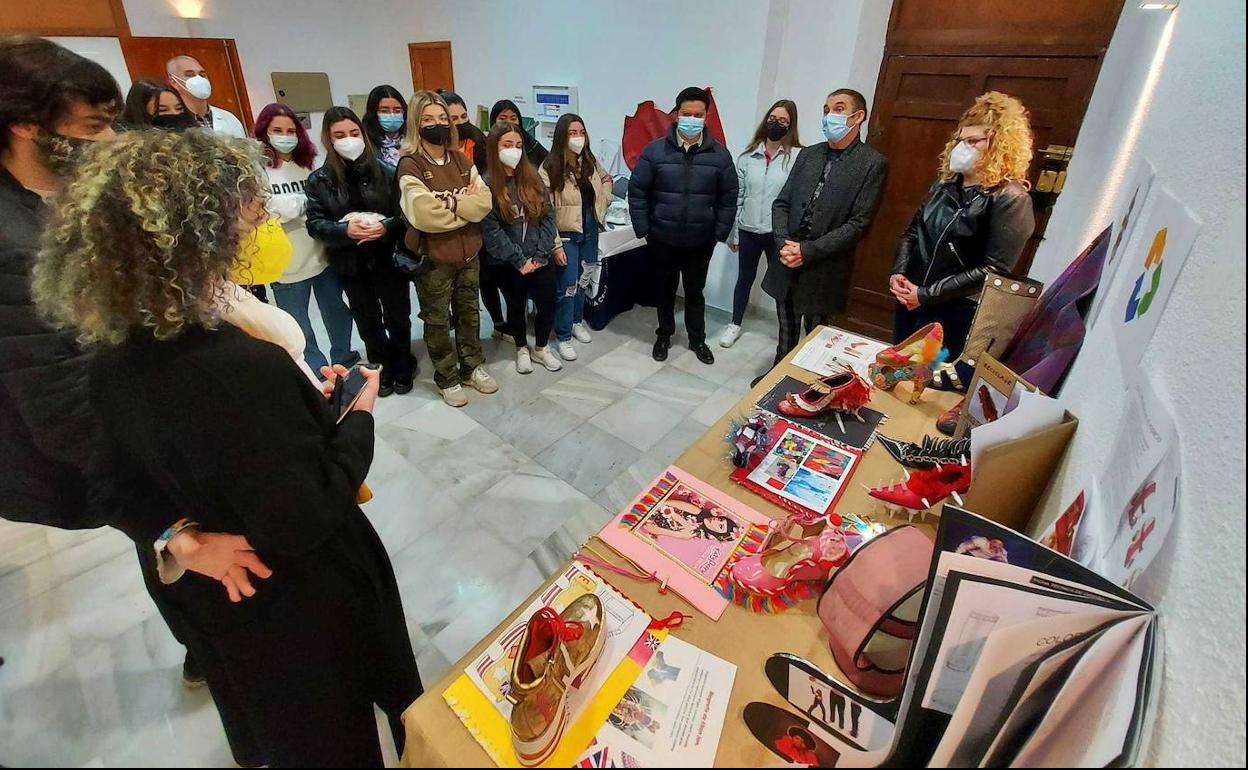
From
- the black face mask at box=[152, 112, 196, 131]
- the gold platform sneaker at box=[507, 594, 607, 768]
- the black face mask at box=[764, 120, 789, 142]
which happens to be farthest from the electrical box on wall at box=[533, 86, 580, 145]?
the gold platform sneaker at box=[507, 594, 607, 768]

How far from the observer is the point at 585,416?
8.88 ft

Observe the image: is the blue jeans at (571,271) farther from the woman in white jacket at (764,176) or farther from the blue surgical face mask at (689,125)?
the woman in white jacket at (764,176)

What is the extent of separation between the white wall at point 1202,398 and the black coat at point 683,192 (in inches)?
72.3

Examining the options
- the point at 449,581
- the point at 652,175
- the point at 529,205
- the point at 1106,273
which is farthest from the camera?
the point at 652,175

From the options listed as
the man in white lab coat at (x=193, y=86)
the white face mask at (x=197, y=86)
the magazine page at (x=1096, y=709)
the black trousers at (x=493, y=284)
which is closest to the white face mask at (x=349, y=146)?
the black trousers at (x=493, y=284)

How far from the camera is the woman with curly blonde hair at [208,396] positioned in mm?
674

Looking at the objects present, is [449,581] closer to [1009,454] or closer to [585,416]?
[585,416]

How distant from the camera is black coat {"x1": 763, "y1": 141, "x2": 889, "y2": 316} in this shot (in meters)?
2.38

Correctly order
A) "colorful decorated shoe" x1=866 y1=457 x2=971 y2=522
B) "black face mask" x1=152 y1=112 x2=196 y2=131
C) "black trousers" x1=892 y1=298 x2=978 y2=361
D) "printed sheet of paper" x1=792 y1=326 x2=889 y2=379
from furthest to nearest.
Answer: "black face mask" x1=152 y1=112 x2=196 y2=131, "black trousers" x1=892 y1=298 x2=978 y2=361, "printed sheet of paper" x1=792 y1=326 x2=889 y2=379, "colorful decorated shoe" x1=866 y1=457 x2=971 y2=522

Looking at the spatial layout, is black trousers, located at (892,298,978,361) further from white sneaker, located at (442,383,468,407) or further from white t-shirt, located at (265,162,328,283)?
white t-shirt, located at (265,162,328,283)

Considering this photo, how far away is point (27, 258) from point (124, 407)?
0.44 meters

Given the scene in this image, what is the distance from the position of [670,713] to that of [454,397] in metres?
2.22

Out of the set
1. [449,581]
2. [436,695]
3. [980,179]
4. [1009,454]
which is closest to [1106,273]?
[1009,454]

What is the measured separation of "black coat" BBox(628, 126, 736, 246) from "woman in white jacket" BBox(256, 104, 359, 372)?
4.97 feet
